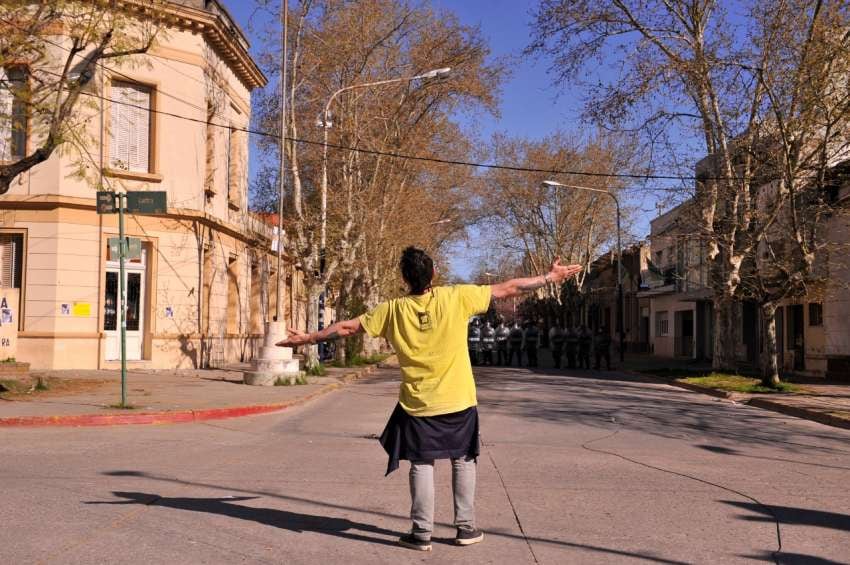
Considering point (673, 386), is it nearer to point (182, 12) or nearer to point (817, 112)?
point (817, 112)

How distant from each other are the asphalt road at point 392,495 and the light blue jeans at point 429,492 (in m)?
0.20

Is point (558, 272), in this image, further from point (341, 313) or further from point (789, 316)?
point (789, 316)

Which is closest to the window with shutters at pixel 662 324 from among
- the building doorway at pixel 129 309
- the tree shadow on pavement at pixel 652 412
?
the tree shadow on pavement at pixel 652 412

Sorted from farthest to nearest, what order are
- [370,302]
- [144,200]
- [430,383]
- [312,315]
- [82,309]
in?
[370,302] < [312,315] < [82,309] < [144,200] < [430,383]

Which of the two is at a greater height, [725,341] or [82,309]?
[82,309]

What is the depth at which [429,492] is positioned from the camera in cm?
522

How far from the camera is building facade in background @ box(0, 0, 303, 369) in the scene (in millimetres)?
20828

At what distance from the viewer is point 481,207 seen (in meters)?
50.1

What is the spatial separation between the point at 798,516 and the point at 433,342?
3.35 m

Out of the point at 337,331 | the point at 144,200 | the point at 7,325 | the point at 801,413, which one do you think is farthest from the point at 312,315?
the point at 337,331

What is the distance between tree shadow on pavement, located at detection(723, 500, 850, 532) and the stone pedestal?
44.3ft

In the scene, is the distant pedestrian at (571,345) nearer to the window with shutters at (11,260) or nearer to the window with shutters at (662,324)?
the window with shutters at (662,324)

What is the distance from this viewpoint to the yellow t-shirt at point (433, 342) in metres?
5.34

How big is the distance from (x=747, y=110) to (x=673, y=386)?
7592 millimetres
